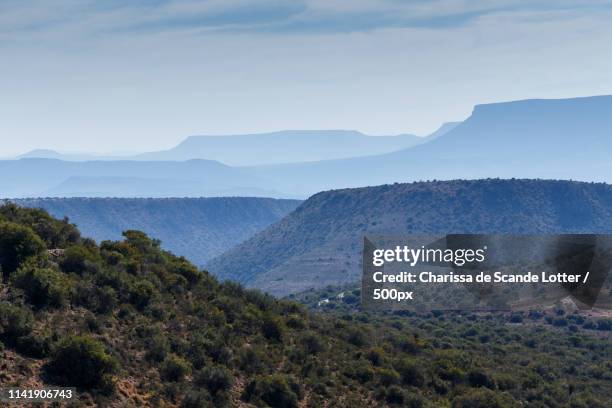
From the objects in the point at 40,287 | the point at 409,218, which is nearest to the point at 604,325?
the point at 40,287

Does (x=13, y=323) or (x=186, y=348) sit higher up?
(x=13, y=323)

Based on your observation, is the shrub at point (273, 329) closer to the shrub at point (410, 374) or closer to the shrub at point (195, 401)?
the shrub at point (410, 374)

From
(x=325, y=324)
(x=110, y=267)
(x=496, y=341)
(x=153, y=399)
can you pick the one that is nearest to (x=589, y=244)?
(x=496, y=341)

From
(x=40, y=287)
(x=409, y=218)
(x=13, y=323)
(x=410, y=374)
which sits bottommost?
(x=410, y=374)

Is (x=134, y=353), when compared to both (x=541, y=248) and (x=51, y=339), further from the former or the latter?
(x=541, y=248)

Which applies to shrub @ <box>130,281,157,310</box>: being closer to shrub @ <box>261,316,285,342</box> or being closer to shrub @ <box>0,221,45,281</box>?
shrub @ <box>0,221,45,281</box>

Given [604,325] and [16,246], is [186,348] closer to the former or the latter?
[16,246]
